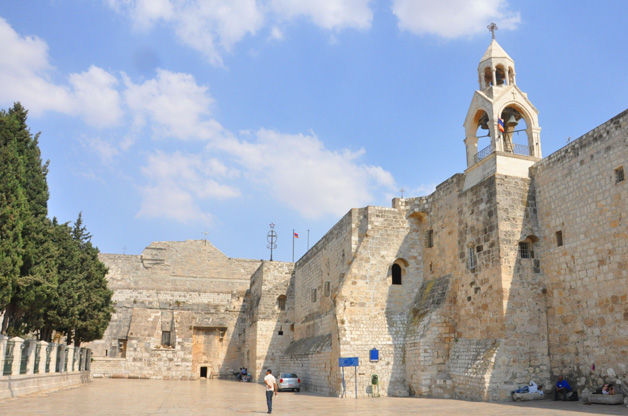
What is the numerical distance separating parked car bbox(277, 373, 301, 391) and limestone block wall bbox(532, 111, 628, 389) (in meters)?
11.9

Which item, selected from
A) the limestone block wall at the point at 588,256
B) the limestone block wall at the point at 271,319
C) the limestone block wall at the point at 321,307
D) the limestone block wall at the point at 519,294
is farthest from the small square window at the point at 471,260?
the limestone block wall at the point at 271,319

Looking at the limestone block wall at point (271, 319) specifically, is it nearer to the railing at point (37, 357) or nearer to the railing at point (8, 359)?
the railing at point (37, 357)

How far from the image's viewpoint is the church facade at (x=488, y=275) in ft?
45.7

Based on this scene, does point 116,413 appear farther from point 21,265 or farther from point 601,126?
point 601,126

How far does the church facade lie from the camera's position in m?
13.9

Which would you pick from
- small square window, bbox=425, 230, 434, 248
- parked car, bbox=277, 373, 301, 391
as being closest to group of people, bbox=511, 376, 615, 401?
small square window, bbox=425, 230, 434, 248

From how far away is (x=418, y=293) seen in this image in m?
20.3

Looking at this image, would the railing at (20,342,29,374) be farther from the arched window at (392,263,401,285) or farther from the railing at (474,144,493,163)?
the railing at (474,144,493,163)

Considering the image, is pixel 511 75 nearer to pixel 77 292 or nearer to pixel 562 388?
pixel 562 388

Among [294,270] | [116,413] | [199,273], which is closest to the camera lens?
[116,413]

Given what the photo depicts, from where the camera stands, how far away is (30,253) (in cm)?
1545

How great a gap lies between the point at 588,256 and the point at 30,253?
15.9m

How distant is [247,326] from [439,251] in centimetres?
1882

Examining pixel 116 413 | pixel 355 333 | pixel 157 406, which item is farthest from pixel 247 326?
pixel 116 413
